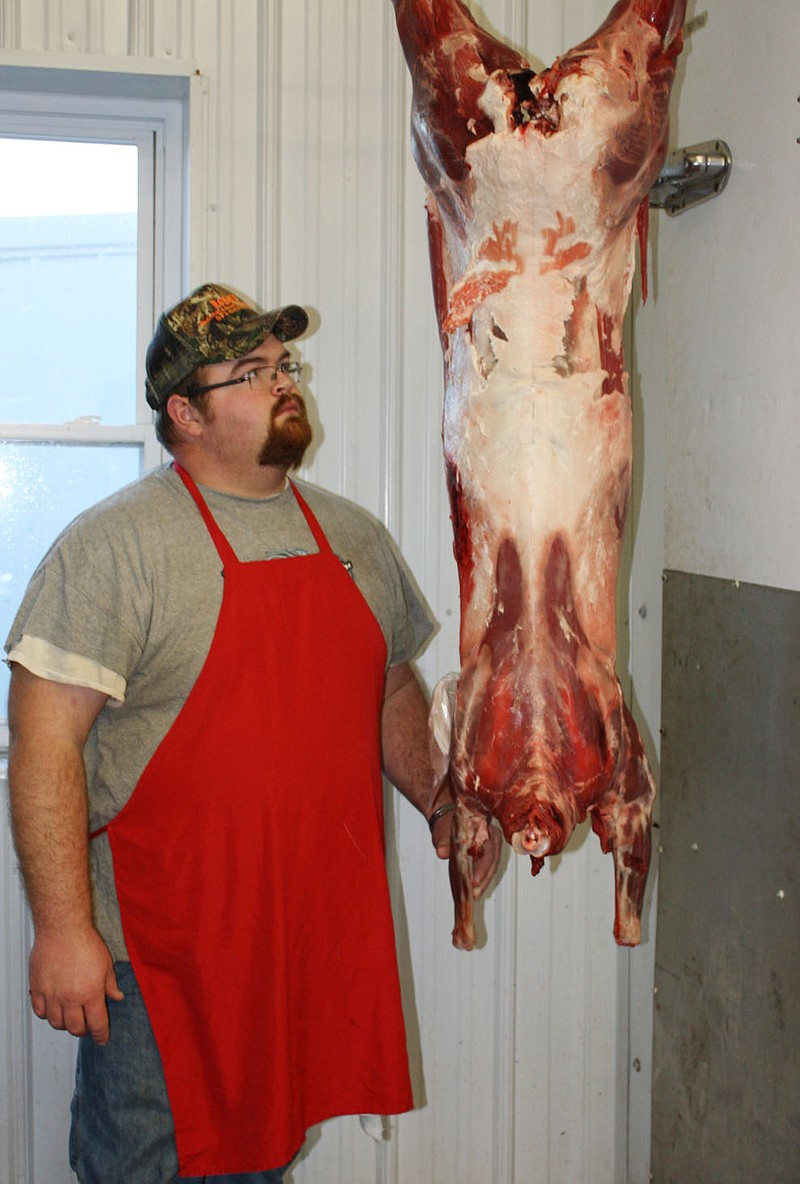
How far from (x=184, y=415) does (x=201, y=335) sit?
0.12 metres

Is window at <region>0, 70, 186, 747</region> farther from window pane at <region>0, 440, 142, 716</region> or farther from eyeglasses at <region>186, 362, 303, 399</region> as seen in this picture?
eyeglasses at <region>186, 362, 303, 399</region>

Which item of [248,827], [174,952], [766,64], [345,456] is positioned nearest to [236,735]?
[248,827]

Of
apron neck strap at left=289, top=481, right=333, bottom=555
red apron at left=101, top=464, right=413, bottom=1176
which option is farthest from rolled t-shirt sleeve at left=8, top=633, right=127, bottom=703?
apron neck strap at left=289, top=481, right=333, bottom=555

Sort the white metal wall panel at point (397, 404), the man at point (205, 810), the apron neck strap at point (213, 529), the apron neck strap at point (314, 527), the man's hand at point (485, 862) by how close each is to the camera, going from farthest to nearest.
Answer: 1. the white metal wall panel at point (397, 404)
2. the apron neck strap at point (314, 527)
3. the apron neck strap at point (213, 529)
4. the man at point (205, 810)
5. the man's hand at point (485, 862)

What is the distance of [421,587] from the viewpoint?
7.13ft

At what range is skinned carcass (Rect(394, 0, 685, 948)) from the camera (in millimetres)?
1358

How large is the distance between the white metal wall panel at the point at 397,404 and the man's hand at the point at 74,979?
2.11ft

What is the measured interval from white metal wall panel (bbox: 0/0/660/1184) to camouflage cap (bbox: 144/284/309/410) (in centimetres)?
31

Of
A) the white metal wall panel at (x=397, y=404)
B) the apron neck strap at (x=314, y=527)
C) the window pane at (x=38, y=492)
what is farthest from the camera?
the window pane at (x=38, y=492)

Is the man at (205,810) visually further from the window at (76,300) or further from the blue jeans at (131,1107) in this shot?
the window at (76,300)

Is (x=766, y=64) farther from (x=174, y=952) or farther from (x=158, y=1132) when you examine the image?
(x=158, y=1132)

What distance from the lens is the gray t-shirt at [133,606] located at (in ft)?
5.27

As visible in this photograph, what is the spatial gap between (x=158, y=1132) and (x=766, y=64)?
1.79m

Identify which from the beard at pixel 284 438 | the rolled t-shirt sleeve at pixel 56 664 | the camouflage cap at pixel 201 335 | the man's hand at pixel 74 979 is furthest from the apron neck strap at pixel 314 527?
the man's hand at pixel 74 979
